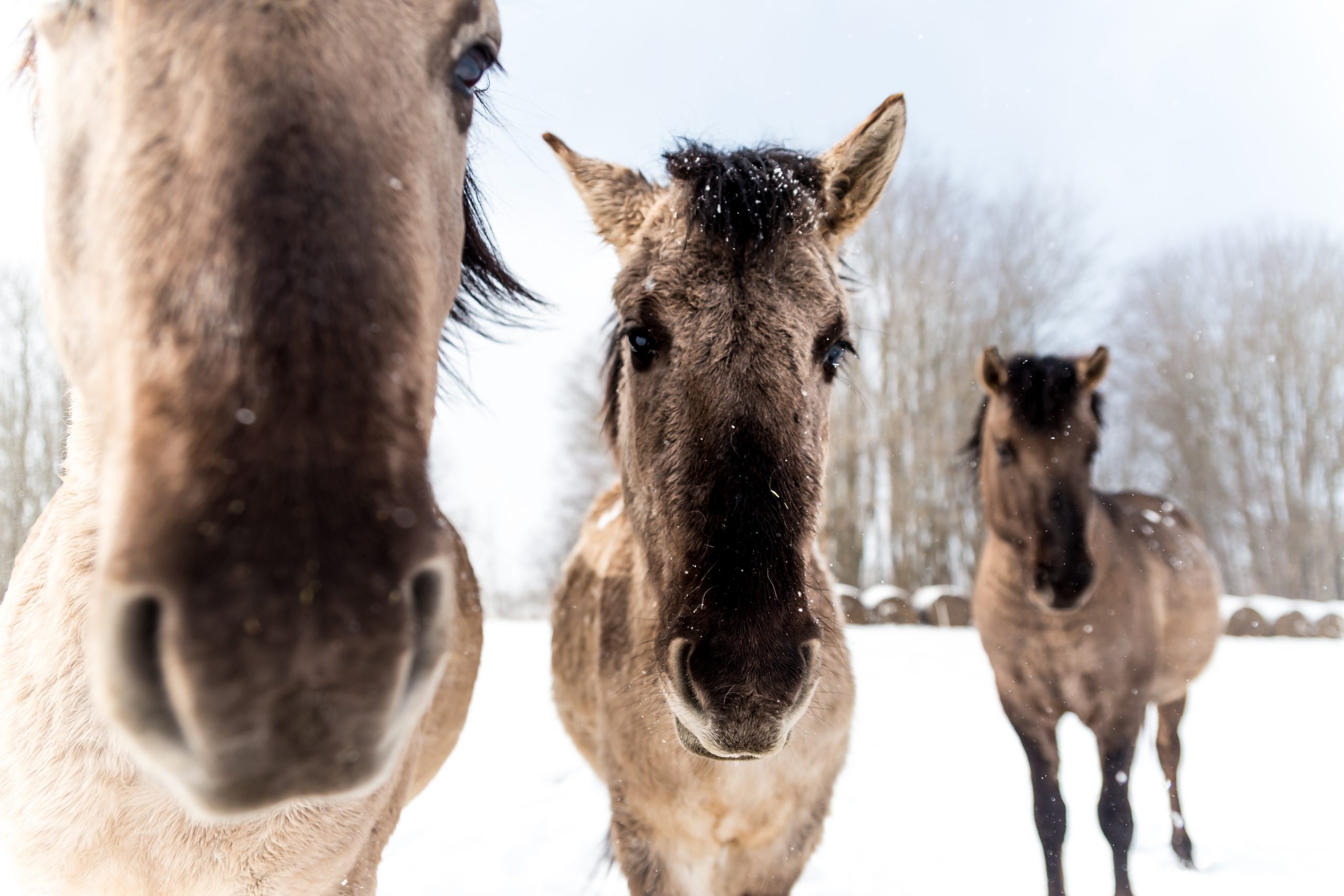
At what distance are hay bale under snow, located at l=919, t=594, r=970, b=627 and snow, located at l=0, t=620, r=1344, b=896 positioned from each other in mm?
5008

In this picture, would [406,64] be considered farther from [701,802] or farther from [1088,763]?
[1088,763]

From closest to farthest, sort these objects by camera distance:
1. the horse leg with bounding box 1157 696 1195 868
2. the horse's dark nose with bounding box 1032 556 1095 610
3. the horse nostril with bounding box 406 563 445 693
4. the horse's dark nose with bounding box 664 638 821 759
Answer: the horse nostril with bounding box 406 563 445 693
the horse's dark nose with bounding box 664 638 821 759
the horse's dark nose with bounding box 1032 556 1095 610
the horse leg with bounding box 1157 696 1195 868

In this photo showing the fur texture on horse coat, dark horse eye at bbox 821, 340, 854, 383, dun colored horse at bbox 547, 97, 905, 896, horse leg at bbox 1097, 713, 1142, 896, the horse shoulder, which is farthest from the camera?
horse leg at bbox 1097, 713, 1142, 896

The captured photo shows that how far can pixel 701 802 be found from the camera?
2.76 m

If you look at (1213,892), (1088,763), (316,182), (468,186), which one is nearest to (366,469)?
(316,182)

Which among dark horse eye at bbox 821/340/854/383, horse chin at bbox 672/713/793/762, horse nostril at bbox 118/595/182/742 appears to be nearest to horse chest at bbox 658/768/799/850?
horse chin at bbox 672/713/793/762

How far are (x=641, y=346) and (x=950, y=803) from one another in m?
5.48

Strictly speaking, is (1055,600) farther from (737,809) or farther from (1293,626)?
(1293,626)

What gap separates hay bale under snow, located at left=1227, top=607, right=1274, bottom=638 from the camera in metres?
14.3

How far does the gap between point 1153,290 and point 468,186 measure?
25254 mm

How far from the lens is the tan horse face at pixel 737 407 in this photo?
6.34 feet

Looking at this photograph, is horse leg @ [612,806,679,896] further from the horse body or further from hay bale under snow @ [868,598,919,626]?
hay bale under snow @ [868,598,919,626]

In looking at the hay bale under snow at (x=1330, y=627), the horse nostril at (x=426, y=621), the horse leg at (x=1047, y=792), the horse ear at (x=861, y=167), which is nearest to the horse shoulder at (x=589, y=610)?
the horse ear at (x=861, y=167)

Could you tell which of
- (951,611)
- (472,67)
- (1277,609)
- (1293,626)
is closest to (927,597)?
(951,611)
